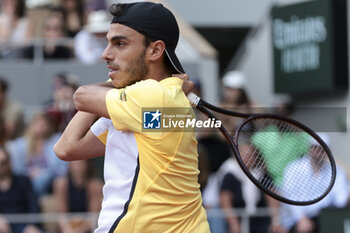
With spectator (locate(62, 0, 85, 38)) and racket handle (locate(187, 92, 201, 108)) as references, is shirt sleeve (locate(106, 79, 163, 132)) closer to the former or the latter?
racket handle (locate(187, 92, 201, 108))

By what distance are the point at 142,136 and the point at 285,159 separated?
1.51 metres

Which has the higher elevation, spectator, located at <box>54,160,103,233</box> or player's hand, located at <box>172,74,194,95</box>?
player's hand, located at <box>172,74,194,95</box>

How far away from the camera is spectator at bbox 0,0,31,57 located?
936 cm

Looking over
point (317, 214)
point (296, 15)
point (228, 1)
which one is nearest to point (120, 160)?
point (317, 214)

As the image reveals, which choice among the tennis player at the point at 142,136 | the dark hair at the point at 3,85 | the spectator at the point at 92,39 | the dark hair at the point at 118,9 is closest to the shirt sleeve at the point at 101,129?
the tennis player at the point at 142,136

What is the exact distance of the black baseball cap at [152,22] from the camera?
306cm

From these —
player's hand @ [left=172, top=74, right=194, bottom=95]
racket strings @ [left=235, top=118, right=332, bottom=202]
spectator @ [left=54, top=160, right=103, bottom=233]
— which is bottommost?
spectator @ [left=54, top=160, right=103, bottom=233]

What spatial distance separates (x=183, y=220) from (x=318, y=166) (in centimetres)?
122

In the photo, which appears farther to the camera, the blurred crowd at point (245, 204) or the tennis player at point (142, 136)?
the blurred crowd at point (245, 204)

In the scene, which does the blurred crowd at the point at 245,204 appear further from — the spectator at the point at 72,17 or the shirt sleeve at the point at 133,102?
the shirt sleeve at the point at 133,102

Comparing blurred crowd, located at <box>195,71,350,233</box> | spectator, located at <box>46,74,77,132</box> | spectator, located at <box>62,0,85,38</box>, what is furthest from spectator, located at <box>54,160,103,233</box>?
spectator, located at <box>62,0,85,38</box>

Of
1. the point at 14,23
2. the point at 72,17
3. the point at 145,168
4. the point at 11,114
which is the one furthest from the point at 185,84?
the point at 14,23

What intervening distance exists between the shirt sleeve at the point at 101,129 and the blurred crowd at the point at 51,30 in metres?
5.89

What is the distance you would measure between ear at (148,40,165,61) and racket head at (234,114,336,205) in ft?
1.82
